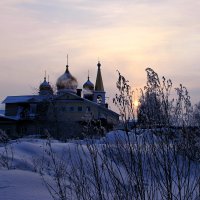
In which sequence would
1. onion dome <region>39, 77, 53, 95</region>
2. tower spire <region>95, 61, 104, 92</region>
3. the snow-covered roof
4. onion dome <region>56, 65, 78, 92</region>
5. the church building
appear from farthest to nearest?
tower spire <region>95, 61, 104, 92</region>, onion dome <region>56, 65, 78, 92</region>, onion dome <region>39, 77, 53, 95</region>, the snow-covered roof, the church building

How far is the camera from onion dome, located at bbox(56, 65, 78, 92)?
62625 millimetres

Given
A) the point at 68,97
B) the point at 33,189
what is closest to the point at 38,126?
the point at 68,97

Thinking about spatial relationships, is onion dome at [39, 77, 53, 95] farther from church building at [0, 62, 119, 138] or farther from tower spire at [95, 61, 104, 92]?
tower spire at [95, 61, 104, 92]

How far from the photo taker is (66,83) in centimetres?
6328

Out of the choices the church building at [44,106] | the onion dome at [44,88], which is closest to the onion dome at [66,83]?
the church building at [44,106]

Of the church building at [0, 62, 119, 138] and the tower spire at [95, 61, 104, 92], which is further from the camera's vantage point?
the tower spire at [95, 61, 104, 92]

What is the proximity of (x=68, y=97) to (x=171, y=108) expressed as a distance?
5494 centimetres

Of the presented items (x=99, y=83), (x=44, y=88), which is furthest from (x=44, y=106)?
(x=99, y=83)

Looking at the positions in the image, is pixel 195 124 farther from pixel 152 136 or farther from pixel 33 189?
pixel 33 189

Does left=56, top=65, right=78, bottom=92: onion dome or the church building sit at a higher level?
left=56, top=65, right=78, bottom=92: onion dome

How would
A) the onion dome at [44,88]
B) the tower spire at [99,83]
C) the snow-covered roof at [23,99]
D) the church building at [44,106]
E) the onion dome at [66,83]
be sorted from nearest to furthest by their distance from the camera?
the church building at [44,106] < the snow-covered roof at [23,99] < the onion dome at [44,88] < the onion dome at [66,83] < the tower spire at [99,83]

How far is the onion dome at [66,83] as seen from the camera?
6262cm

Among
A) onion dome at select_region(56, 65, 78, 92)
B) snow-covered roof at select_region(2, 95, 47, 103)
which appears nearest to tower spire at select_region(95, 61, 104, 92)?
onion dome at select_region(56, 65, 78, 92)

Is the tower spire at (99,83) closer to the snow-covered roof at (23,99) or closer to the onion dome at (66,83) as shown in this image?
the onion dome at (66,83)
